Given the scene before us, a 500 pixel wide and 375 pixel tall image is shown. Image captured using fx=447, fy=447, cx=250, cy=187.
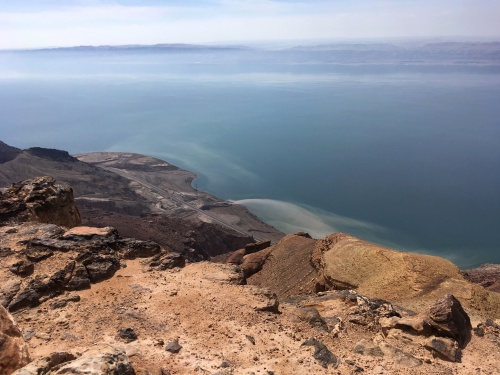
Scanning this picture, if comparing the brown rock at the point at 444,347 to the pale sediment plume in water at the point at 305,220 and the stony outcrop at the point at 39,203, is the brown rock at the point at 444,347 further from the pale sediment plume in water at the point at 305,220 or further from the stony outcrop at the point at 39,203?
the pale sediment plume in water at the point at 305,220

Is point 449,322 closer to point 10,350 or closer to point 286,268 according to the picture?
point 10,350

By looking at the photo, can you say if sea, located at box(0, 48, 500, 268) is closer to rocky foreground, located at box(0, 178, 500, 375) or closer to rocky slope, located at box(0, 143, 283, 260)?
rocky slope, located at box(0, 143, 283, 260)

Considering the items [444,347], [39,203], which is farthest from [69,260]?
[444,347]

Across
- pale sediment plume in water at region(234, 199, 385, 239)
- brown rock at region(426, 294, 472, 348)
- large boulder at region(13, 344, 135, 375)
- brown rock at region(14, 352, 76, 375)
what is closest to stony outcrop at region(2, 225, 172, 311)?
brown rock at region(14, 352, 76, 375)

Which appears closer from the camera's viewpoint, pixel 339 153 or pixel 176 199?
pixel 176 199

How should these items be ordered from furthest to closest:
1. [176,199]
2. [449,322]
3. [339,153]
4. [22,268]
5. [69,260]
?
[339,153], [176,199], [69,260], [22,268], [449,322]

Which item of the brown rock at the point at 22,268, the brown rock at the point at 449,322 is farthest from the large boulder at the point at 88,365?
the brown rock at the point at 449,322
